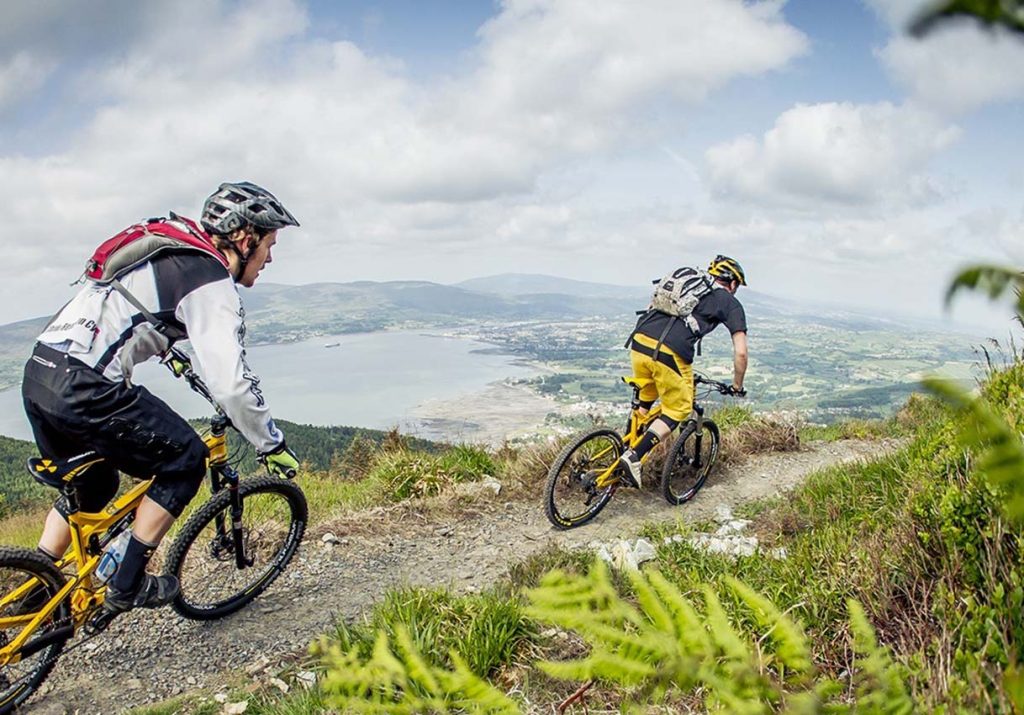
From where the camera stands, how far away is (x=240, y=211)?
4562 mm

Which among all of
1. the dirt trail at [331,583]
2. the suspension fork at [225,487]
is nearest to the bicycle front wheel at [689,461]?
the dirt trail at [331,583]

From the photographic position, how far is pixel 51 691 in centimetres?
441

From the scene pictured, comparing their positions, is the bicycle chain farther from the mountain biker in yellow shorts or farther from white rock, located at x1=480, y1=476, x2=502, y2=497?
the mountain biker in yellow shorts

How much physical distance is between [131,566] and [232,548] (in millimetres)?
1211

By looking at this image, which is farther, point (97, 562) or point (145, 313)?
point (97, 562)

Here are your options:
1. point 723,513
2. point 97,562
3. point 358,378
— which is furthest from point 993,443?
point 358,378

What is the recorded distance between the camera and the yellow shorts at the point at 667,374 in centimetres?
739

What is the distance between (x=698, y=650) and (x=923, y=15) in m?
1.04

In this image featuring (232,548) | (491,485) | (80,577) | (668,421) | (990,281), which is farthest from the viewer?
(491,485)

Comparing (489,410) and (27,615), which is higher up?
(27,615)

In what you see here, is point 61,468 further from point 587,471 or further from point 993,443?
point 587,471

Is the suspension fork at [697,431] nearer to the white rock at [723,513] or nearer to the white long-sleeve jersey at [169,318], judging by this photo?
the white rock at [723,513]

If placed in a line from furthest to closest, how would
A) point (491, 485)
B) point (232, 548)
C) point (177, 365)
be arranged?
point (491, 485)
point (232, 548)
point (177, 365)

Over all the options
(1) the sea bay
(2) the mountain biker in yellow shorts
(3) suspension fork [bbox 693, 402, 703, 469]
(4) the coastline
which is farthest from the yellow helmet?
(1) the sea bay
